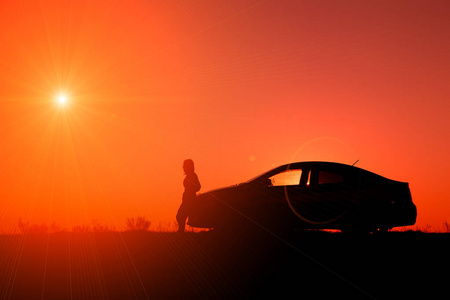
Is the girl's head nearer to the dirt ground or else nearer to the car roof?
the dirt ground

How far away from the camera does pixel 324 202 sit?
8.19 meters

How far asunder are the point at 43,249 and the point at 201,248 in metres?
3.72

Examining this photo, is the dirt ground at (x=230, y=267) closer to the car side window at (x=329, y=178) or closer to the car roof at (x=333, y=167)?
the car side window at (x=329, y=178)

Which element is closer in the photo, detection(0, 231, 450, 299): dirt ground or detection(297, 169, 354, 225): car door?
detection(0, 231, 450, 299): dirt ground

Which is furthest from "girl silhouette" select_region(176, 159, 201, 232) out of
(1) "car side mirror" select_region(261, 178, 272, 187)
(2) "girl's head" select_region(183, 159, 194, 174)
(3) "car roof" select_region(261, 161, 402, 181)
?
(3) "car roof" select_region(261, 161, 402, 181)

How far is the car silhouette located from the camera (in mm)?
8156

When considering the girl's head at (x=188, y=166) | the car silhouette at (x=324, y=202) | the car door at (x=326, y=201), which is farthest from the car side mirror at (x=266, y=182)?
the girl's head at (x=188, y=166)

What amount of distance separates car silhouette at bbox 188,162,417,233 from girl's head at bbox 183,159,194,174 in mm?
1568

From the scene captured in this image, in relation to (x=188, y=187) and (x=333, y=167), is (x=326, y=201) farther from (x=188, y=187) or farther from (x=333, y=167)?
(x=188, y=187)

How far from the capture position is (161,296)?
208 inches

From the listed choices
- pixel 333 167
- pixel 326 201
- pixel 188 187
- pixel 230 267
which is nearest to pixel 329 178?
pixel 333 167

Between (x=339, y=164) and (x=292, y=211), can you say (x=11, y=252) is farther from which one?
(x=339, y=164)

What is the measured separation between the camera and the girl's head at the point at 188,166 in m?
9.94

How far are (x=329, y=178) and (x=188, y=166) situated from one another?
3.85 metres
